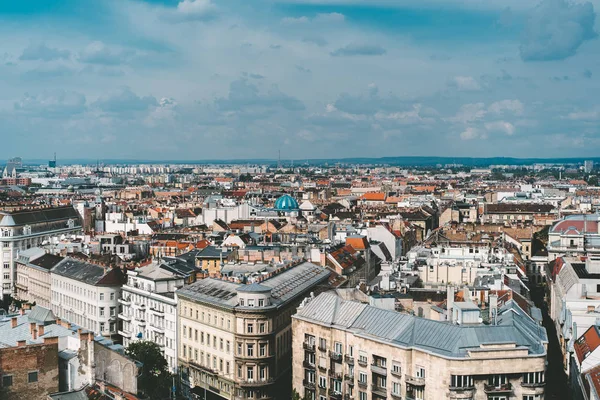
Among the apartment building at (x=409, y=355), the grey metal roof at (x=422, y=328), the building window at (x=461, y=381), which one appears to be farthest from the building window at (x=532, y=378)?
the building window at (x=461, y=381)

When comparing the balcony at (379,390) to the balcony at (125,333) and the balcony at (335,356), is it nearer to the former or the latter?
the balcony at (335,356)

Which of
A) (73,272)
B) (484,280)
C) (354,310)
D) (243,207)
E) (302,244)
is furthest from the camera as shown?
(243,207)

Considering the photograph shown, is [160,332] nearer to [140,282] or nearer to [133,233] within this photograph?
[140,282]

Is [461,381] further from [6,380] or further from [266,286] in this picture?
[6,380]

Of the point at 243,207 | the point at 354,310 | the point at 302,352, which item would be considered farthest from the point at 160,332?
the point at 243,207

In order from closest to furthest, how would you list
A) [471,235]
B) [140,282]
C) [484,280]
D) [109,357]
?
[109,357]
[484,280]
[140,282]
[471,235]

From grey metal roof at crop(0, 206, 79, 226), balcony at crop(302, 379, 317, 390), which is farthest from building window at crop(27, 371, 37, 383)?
grey metal roof at crop(0, 206, 79, 226)

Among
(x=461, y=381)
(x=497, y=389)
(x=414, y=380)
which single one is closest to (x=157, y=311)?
(x=414, y=380)
